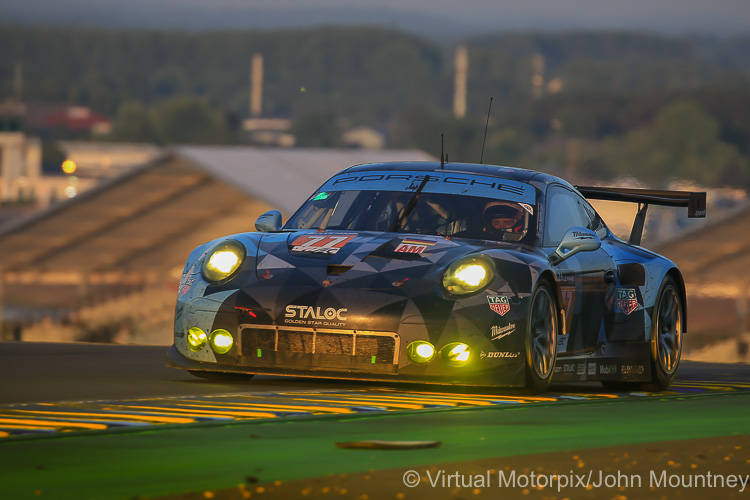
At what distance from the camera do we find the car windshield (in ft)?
30.0

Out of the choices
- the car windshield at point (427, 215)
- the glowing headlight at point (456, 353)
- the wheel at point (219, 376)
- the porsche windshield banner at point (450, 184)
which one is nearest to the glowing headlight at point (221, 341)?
the wheel at point (219, 376)

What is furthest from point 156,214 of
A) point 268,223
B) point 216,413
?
point 216,413

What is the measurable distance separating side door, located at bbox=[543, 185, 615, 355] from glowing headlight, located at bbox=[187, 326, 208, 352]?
1975mm

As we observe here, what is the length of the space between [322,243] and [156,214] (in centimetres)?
4387

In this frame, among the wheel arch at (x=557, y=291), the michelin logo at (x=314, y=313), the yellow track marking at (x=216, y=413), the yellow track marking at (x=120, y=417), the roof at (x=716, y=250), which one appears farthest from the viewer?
the roof at (x=716, y=250)

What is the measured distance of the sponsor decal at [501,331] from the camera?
26.8 ft

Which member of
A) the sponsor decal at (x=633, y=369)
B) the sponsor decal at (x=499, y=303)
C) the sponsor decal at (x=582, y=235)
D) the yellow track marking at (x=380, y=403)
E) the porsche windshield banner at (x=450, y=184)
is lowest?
the yellow track marking at (x=380, y=403)

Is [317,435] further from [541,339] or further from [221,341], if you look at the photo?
[541,339]

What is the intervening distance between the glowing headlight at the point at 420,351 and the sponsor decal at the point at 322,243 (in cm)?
71

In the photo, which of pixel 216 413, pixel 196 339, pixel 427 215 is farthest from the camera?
pixel 427 215

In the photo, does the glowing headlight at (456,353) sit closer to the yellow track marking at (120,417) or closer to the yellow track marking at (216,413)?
the yellow track marking at (216,413)

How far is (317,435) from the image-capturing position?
6.29 metres

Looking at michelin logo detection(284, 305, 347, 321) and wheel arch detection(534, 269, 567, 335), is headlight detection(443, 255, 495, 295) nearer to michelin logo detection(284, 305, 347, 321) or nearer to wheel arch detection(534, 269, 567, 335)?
wheel arch detection(534, 269, 567, 335)

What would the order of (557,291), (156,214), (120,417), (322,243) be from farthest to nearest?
(156,214) < (557,291) < (322,243) < (120,417)
